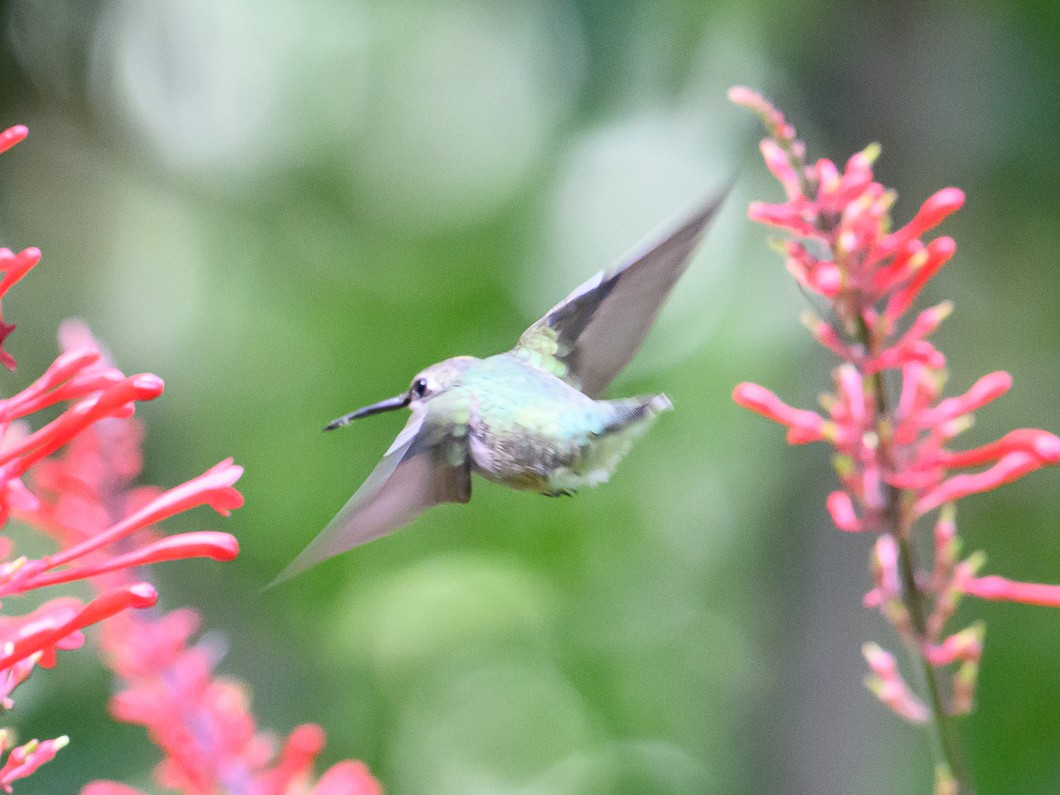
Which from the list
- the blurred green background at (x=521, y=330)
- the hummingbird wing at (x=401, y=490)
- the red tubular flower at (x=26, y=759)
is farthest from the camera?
the blurred green background at (x=521, y=330)

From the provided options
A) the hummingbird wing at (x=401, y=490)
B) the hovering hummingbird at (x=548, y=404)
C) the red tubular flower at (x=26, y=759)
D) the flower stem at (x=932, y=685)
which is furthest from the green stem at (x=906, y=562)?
the red tubular flower at (x=26, y=759)

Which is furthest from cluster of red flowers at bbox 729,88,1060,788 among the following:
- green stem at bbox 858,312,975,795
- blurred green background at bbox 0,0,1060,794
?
blurred green background at bbox 0,0,1060,794

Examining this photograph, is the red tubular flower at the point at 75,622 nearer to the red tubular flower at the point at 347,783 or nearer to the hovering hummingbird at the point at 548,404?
the hovering hummingbird at the point at 548,404

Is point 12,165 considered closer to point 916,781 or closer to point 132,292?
point 132,292

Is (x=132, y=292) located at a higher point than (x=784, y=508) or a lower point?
higher

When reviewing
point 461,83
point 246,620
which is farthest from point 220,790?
point 461,83
